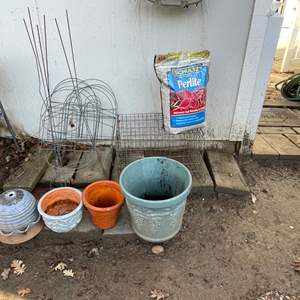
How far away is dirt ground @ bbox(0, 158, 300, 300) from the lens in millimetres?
1647

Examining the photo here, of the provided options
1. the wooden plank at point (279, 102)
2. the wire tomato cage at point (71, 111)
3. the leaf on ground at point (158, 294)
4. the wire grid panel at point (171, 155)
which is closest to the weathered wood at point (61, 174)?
the wire tomato cage at point (71, 111)

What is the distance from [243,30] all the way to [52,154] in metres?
2.00

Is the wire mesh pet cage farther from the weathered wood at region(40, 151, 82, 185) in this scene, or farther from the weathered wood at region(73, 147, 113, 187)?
the weathered wood at region(40, 151, 82, 185)

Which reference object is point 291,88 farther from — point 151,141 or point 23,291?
point 23,291

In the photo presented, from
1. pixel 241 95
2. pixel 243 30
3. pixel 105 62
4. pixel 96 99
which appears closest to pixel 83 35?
pixel 105 62

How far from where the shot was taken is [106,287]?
1.67 meters

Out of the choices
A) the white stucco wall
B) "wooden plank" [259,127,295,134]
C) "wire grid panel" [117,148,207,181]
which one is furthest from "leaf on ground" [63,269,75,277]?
"wooden plank" [259,127,295,134]

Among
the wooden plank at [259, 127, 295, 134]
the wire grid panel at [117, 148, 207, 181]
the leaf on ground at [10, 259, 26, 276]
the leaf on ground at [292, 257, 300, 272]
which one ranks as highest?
the wire grid panel at [117, 148, 207, 181]

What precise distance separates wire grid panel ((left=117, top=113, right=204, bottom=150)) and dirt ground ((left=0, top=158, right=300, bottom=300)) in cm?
67

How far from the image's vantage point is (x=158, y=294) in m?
1.62

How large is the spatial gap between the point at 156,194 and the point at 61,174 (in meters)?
0.88

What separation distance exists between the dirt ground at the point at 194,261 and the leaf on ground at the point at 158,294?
23 millimetres

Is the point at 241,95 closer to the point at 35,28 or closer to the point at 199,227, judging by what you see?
the point at 199,227

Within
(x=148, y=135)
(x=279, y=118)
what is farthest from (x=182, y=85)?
(x=279, y=118)
